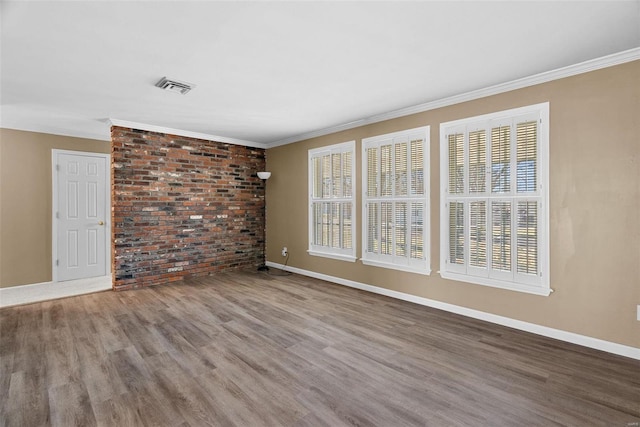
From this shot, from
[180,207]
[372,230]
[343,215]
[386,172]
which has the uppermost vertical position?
[386,172]

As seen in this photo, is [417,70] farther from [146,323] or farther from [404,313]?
[146,323]

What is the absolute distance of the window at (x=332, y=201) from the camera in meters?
4.91

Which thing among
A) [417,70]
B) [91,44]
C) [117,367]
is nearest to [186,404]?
[117,367]

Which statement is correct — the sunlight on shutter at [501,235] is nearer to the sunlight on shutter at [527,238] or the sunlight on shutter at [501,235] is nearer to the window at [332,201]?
the sunlight on shutter at [527,238]

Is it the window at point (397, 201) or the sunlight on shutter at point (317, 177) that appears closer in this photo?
the window at point (397, 201)

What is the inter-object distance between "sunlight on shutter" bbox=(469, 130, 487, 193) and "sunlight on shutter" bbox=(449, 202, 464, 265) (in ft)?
0.87

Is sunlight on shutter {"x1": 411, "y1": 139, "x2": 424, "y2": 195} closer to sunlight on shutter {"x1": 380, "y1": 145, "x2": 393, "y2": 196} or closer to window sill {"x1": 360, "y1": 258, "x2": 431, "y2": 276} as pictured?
sunlight on shutter {"x1": 380, "y1": 145, "x2": 393, "y2": 196}

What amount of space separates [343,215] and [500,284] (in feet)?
7.96

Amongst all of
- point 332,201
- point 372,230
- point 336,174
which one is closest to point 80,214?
point 332,201

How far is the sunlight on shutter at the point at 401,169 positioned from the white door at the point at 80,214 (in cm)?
516

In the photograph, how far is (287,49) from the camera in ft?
8.24

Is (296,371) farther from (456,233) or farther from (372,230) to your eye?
(372,230)

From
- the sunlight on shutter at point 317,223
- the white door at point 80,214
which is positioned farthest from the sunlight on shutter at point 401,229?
the white door at point 80,214

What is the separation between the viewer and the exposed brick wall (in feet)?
15.5
